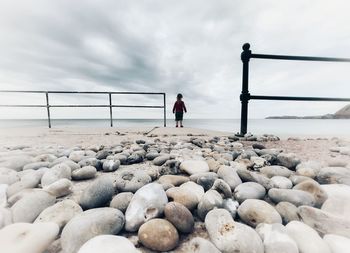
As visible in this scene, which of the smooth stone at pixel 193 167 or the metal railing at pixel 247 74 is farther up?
the metal railing at pixel 247 74

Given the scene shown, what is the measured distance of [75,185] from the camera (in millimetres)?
1369

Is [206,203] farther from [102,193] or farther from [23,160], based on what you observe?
[23,160]

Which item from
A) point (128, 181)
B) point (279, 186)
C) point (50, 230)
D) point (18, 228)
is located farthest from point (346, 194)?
point (18, 228)

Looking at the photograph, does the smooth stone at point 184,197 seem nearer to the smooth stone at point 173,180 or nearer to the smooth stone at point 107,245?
the smooth stone at point 173,180

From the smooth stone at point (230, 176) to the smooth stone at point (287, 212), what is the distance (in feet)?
0.91

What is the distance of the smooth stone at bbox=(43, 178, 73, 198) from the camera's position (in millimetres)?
1176

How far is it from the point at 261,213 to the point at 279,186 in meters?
0.39

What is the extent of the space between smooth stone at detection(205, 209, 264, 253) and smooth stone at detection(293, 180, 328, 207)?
20.7 inches

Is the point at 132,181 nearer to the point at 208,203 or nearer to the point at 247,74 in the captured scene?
the point at 208,203

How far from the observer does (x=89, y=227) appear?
824 millimetres

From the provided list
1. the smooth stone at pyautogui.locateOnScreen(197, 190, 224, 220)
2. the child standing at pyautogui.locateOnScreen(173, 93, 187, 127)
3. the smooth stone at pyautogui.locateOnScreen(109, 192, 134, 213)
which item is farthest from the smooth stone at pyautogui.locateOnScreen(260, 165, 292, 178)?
the child standing at pyautogui.locateOnScreen(173, 93, 187, 127)

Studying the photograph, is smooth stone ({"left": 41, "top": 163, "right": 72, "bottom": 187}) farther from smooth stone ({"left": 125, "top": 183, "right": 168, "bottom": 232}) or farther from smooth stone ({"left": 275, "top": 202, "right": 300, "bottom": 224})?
smooth stone ({"left": 275, "top": 202, "right": 300, "bottom": 224})

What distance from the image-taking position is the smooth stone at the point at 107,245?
0.71m

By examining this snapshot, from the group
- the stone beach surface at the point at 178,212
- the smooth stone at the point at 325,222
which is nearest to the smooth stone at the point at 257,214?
the stone beach surface at the point at 178,212
